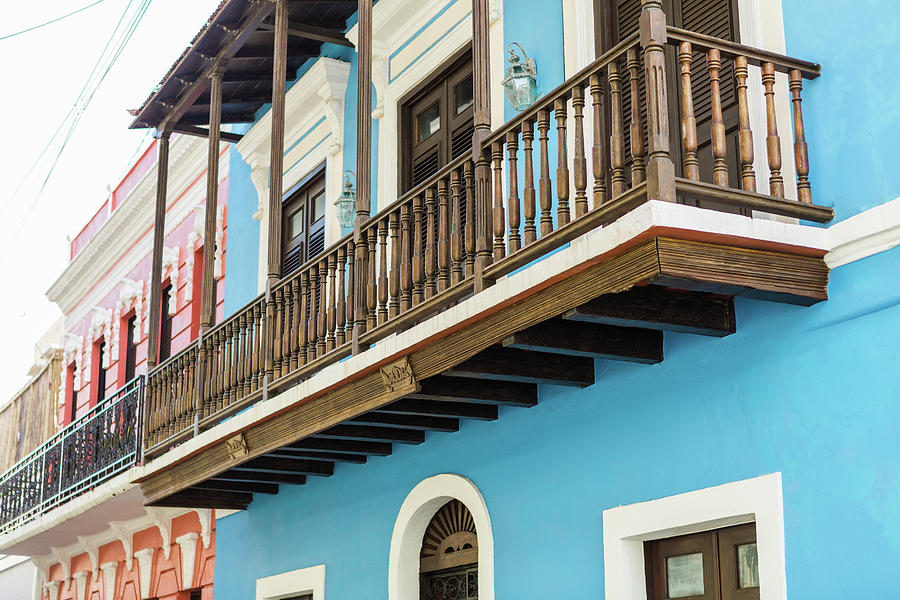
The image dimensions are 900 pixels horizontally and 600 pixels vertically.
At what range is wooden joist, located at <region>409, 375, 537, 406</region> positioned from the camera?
22.0 feet

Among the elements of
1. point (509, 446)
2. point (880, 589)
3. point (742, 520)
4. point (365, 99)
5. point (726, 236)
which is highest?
point (365, 99)

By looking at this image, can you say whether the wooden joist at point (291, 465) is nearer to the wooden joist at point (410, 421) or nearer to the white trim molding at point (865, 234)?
the wooden joist at point (410, 421)

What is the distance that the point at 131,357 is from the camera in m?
15.4

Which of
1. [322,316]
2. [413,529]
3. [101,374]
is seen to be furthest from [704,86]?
[101,374]

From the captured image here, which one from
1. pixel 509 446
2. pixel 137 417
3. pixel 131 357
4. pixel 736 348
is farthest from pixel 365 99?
pixel 131 357

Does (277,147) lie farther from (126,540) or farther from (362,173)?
(126,540)

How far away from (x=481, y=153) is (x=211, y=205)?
3.91m

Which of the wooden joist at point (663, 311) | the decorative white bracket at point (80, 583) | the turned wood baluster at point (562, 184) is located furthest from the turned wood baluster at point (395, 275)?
the decorative white bracket at point (80, 583)

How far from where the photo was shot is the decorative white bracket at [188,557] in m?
11.7

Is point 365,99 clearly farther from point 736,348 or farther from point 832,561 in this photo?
point 832,561

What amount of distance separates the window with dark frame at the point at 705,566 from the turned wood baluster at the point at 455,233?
175 centimetres

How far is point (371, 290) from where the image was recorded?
23.0 feet

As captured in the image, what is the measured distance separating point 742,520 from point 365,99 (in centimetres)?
349

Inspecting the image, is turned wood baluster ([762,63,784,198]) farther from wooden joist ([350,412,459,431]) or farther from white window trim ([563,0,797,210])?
wooden joist ([350,412,459,431])
